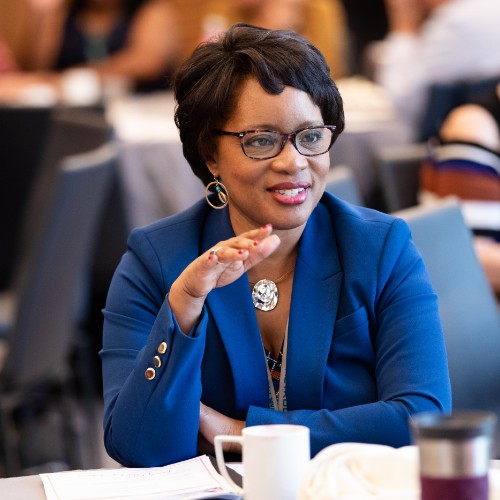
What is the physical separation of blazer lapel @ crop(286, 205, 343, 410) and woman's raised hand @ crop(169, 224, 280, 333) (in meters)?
0.21

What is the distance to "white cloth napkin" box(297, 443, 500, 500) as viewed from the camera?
126 cm

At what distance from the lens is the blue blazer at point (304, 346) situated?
1.72 meters

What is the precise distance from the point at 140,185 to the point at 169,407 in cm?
312

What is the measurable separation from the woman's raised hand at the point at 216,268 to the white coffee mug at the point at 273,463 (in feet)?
1.01

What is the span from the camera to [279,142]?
179cm

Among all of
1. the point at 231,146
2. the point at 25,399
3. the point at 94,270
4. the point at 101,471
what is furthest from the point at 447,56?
the point at 101,471

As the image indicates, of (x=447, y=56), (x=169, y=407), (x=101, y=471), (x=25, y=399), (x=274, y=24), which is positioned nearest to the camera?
(x=101, y=471)

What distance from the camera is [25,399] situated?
4.05 meters

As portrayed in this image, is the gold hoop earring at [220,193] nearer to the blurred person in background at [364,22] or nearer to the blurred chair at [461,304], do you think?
the blurred chair at [461,304]

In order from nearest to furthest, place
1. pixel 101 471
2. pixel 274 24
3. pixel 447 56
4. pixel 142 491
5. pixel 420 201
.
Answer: pixel 142 491, pixel 101 471, pixel 420 201, pixel 447 56, pixel 274 24

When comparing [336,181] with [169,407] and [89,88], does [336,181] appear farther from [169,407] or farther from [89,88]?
[89,88]

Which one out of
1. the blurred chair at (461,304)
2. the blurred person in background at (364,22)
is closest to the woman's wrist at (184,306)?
the blurred chair at (461,304)

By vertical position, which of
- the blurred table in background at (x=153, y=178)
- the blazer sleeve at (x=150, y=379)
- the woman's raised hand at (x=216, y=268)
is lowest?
the blazer sleeve at (x=150, y=379)

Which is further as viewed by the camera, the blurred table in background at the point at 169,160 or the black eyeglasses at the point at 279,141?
the blurred table in background at the point at 169,160
